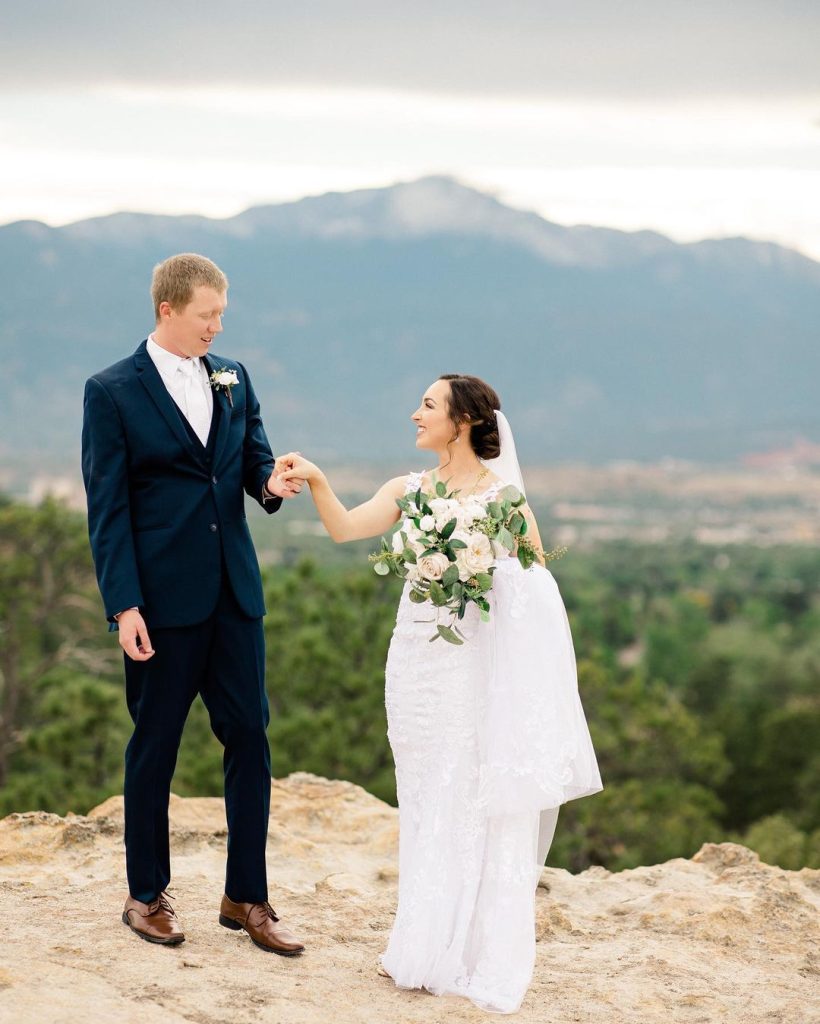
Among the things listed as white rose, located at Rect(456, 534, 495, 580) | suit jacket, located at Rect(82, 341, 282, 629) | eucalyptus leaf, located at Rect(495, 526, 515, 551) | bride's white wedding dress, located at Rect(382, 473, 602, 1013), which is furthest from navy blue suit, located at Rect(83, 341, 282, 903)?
eucalyptus leaf, located at Rect(495, 526, 515, 551)

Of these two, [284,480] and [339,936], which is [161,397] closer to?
[284,480]

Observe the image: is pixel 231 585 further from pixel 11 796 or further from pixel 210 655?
pixel 11 796

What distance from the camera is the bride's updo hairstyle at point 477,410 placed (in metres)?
5.05

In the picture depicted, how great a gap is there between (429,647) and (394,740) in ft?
1.28

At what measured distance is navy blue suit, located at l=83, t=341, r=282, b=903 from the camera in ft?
15.5

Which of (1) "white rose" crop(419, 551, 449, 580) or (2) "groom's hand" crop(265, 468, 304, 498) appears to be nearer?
(1) "white rose" crop(419, 551, 449, 580)

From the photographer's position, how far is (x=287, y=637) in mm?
19984

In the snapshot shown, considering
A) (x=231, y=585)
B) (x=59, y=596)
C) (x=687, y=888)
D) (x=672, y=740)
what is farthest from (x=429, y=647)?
(x=672, y=740)

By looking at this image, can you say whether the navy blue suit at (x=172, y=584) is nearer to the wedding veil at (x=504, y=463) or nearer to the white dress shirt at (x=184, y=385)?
the white dress shirt at (x=184, y=385)

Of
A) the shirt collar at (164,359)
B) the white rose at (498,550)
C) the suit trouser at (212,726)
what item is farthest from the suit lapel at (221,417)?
the white rose at (498,550)

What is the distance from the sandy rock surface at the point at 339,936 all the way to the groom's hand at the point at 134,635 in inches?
42.7

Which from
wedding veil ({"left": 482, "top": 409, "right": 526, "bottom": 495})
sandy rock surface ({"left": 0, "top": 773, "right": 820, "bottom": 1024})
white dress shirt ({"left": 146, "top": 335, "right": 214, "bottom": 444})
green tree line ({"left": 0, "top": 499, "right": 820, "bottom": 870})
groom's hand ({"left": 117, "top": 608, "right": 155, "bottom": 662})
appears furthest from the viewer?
green tree line ({"left": 0, "top": 499, "right": 820, "bottom": 870})

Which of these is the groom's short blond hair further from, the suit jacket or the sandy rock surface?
the sandy rock surface

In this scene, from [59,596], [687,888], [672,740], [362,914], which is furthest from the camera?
[672,740]
